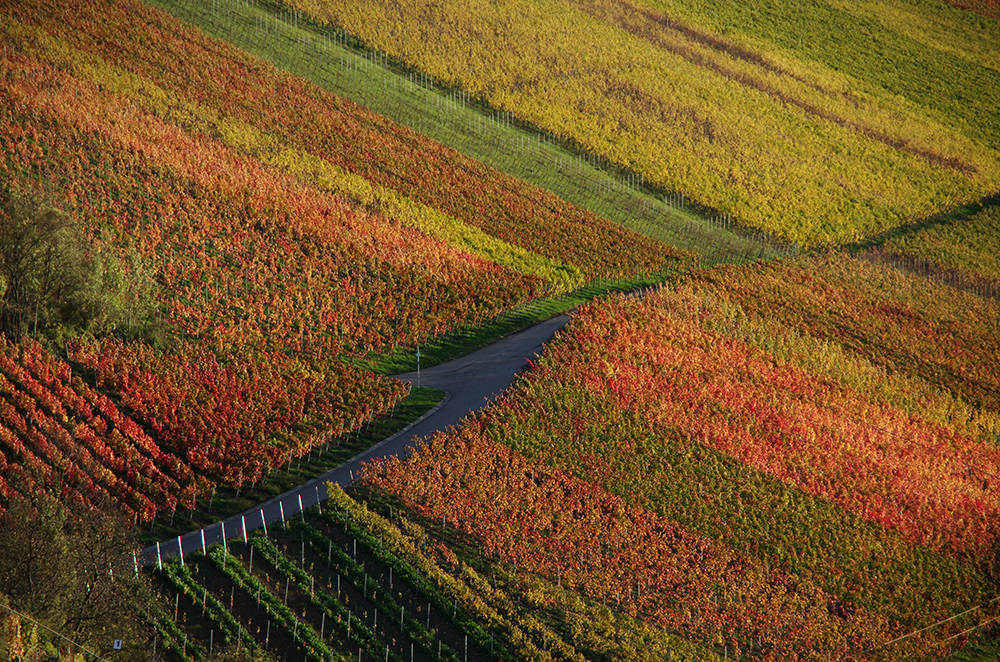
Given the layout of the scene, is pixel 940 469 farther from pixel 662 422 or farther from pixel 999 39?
pixel 999 39

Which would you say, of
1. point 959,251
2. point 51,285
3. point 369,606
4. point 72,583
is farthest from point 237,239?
point 959,251

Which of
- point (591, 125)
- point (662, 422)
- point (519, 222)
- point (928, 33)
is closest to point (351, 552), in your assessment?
point (662, 422)

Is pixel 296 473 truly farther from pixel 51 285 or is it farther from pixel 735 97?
pixel 735 97

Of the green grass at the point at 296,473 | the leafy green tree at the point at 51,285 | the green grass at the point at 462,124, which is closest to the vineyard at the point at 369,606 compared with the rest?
the green grass at the point at 296,473

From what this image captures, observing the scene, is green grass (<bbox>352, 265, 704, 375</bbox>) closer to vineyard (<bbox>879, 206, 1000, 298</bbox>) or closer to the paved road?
the paved road

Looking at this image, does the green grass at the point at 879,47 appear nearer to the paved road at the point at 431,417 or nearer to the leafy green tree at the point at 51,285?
the paved road at the point at 431,417

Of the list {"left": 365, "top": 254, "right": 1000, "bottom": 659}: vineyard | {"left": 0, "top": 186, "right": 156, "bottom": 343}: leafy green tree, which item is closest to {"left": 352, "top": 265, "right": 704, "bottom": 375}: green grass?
{"left": 365, "top": 254, "right": 1000, "bottom": 659}: vineyard
